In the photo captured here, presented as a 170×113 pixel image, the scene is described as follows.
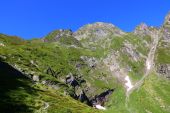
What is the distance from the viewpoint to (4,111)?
642ft
